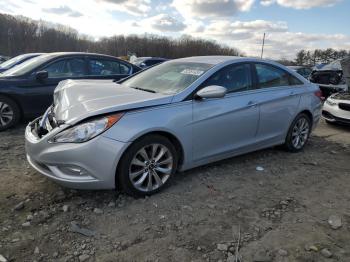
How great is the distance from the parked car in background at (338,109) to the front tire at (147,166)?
18.5 ft

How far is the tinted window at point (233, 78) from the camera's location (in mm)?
4449

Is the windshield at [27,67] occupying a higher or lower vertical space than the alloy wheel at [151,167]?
higher

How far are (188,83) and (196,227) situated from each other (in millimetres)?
1764

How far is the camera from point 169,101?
392cm

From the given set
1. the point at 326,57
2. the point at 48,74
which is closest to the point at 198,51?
the point at 326,57

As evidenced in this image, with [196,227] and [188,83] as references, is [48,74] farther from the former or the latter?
[196,227]

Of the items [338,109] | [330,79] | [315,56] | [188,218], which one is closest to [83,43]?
[315,56]

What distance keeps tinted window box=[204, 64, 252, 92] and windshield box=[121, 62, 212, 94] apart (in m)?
0.17

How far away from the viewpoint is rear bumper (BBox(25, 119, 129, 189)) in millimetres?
3389

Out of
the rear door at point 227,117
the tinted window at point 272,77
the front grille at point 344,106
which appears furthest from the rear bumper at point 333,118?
the rear door at point 227,117

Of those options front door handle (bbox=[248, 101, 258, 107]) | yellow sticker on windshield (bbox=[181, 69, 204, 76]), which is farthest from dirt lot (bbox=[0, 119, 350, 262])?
yellow sticker on windshield (bbox=[181, 69, 204, 76])

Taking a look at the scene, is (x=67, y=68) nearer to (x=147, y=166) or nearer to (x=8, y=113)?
(x=8, y=113)

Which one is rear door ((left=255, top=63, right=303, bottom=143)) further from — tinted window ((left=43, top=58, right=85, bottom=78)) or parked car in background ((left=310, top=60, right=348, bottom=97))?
→ parked car in background ((left=310, top=60, right=348, bottom=97))

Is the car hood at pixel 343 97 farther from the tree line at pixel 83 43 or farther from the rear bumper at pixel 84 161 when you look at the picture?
the tree line at pixel 83 43
